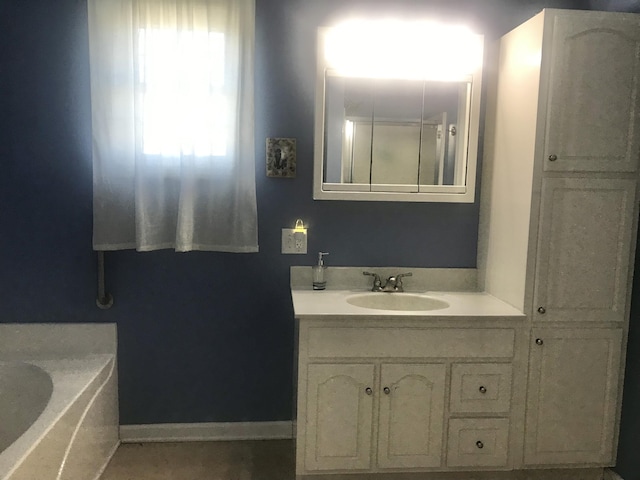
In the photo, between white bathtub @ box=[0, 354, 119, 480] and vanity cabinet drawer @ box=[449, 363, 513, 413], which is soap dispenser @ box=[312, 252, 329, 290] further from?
white bathtub @ box=[0, 354, 119, 480]

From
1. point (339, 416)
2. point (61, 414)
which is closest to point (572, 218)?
point (339, 416)

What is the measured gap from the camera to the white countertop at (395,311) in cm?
202

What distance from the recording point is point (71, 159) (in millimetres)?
2318

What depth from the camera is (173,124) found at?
2.21 meters

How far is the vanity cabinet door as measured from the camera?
2.12 metres

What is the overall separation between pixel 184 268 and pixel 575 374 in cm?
175

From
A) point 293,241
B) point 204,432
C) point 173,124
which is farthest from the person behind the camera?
point 204,432

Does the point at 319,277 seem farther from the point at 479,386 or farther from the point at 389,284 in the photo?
the point at 479,386

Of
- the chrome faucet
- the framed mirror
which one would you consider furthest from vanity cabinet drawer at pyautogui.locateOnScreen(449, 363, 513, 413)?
the framed mirror

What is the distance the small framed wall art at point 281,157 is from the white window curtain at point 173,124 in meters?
0.11

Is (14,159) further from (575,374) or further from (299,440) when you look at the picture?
(575,374)

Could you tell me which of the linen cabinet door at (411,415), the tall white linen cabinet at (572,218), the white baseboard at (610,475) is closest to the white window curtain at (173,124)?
the linen cabinet door at (411,415)

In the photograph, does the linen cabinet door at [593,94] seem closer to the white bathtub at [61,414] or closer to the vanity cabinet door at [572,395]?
the vanity cabinet door at [572,395]

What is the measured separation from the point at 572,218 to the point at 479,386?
76cm
